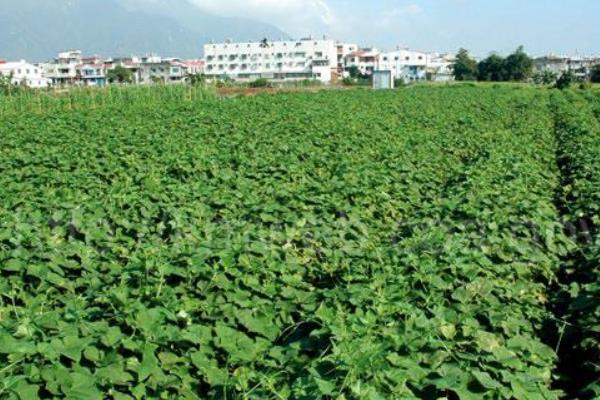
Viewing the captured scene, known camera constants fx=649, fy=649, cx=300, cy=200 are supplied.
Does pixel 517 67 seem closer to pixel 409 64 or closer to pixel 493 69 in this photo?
pixel 493 69

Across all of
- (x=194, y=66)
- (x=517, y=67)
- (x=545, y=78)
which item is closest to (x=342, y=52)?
(x=194, y=66)

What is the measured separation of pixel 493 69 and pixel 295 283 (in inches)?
3683

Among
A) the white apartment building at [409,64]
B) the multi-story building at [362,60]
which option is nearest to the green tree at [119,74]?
the multi-story building at [362,60]

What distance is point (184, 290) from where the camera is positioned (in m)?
4.38

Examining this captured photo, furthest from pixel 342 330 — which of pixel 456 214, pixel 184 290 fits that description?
pixel 456 214

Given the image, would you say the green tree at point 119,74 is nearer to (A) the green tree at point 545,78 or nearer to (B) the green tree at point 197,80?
(B) the green tree at point 197,80

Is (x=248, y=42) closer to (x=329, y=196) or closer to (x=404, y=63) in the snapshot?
(x=404, y=63)

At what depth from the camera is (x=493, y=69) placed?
91.9 m

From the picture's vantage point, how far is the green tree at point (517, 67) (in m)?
89.4

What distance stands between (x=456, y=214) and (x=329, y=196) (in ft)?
4.53

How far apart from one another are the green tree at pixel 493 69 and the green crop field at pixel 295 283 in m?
86.0

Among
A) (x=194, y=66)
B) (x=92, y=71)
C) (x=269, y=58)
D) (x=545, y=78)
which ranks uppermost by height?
(x=269, y=58)

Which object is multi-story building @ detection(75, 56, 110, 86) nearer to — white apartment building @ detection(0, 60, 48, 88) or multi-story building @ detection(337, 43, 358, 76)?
white apartment building @ detection(0, 60, 48, 88)

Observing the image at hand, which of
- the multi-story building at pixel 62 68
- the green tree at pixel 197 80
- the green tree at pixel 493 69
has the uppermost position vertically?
the multi-story building at pixel 62 68
